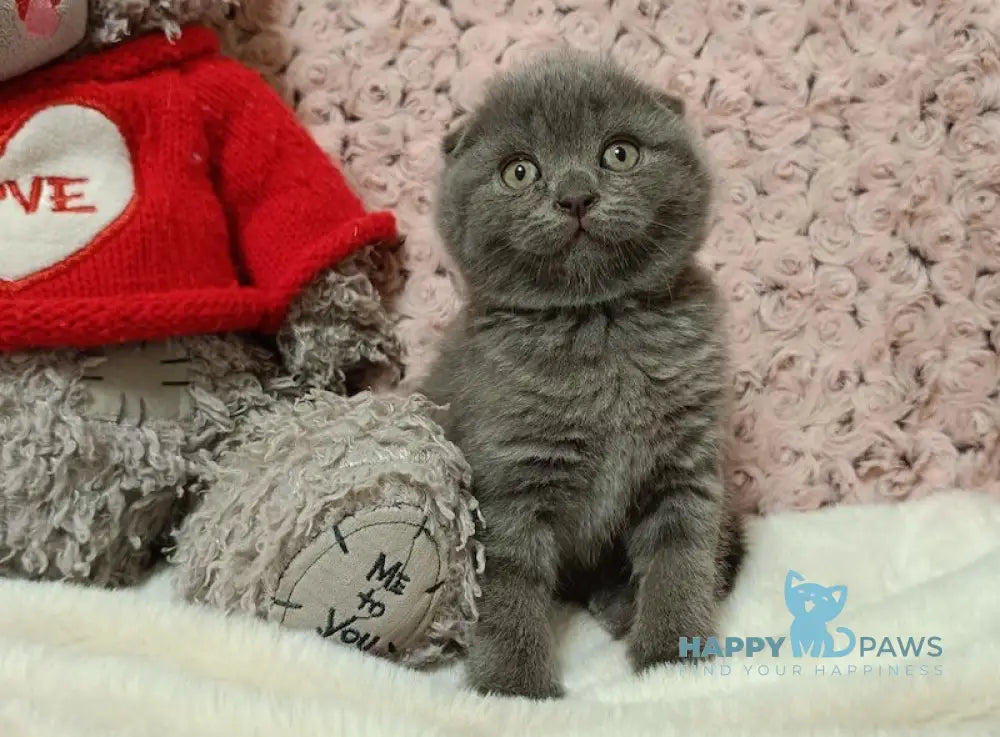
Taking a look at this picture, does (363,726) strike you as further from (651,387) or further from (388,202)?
(388,202)

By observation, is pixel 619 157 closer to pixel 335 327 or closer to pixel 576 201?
pixel 576 201

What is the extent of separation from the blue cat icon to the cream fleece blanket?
1 cm

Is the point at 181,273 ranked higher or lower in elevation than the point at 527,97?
lower

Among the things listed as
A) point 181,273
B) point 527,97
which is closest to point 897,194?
point 527,97

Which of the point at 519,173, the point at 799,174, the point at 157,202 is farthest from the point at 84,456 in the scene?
the point at 799,174

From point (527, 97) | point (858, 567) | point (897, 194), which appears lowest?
point (858, 567)

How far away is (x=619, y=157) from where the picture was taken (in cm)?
79

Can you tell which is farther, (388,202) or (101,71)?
(388,202)

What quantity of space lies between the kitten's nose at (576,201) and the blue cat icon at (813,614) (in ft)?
1.40

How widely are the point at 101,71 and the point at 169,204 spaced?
159mm

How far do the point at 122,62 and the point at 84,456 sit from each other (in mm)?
404

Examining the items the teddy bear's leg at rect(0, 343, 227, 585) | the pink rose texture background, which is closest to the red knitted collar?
the pink rose texture background

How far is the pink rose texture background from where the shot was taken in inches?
40.8

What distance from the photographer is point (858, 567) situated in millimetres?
929
